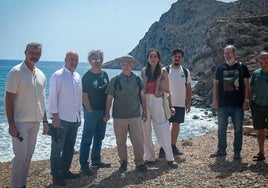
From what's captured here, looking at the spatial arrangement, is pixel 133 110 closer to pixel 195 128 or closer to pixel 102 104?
pixel 102 104

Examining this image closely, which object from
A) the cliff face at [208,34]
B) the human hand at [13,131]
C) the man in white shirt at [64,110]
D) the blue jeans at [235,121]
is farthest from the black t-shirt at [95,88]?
the cliff face at [208,34]

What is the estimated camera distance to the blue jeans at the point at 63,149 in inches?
261

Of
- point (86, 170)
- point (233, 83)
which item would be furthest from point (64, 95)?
point (233, 83)

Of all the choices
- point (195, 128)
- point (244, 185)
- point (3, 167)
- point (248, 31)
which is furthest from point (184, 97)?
point (248, 31)

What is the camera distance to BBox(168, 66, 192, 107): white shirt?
863cm

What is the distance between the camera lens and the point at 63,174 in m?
6.96

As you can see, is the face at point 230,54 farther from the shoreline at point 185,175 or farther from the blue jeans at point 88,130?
Answer: the blue jeans at point 88,130

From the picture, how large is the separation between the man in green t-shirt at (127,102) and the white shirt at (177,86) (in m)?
1.51

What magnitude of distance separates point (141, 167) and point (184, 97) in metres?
2.35

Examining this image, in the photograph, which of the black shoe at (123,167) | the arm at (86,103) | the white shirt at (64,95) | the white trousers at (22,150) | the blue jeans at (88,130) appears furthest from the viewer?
the black shoe at (123,167)

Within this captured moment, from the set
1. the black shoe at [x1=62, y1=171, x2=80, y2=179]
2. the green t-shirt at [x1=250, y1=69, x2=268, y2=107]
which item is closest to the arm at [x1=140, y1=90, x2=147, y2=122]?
the black shoe at [x1=62, y1=171, x2=80, y2=179]

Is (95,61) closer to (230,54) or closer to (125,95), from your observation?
(125,95)

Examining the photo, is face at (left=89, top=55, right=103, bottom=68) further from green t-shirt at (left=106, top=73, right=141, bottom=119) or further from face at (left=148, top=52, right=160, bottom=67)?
face at (left=148, top=52, right=160, bottom=67)

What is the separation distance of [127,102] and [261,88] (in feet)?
10.2
